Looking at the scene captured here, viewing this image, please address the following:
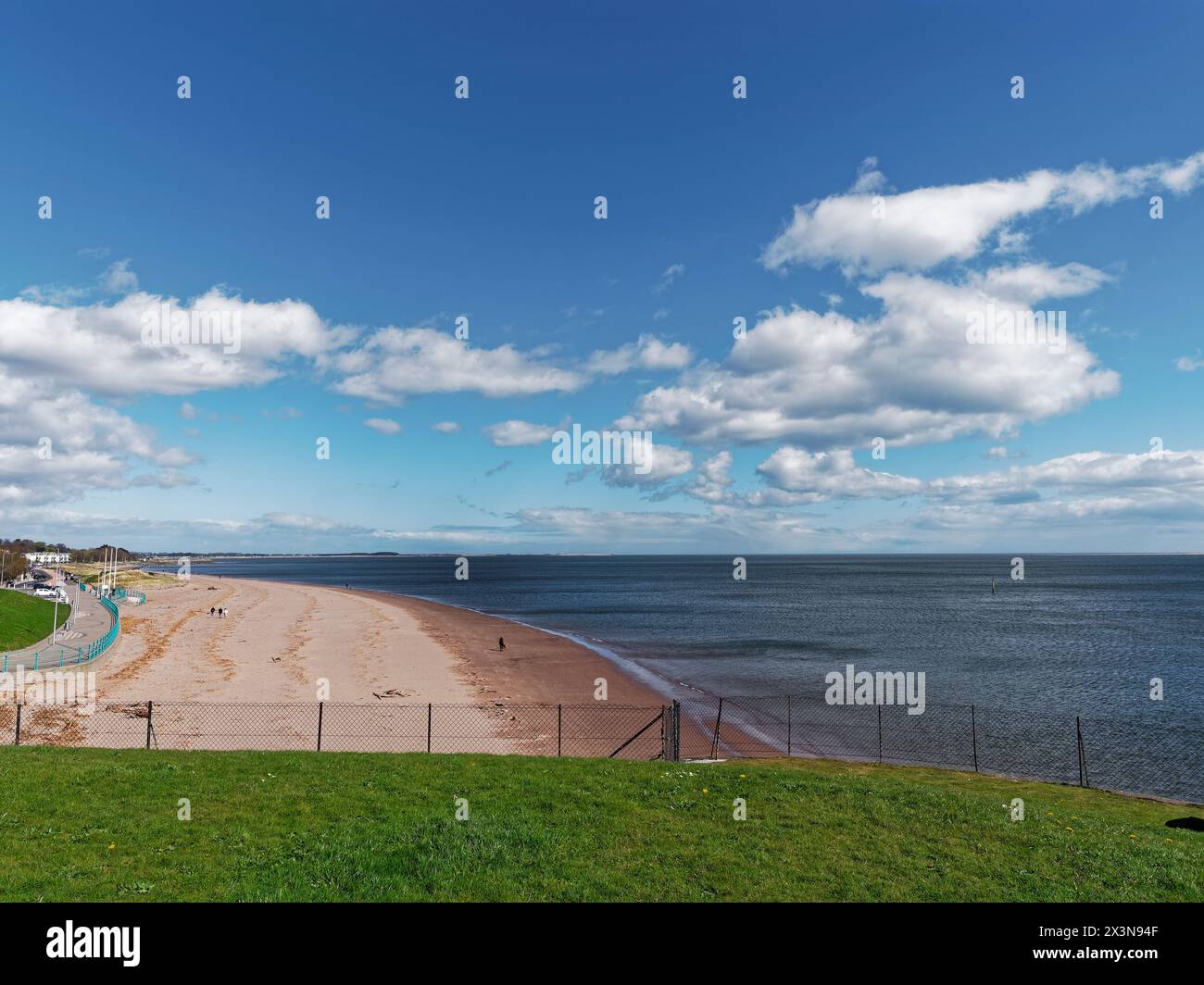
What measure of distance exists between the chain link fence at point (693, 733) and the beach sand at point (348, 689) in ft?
0.53

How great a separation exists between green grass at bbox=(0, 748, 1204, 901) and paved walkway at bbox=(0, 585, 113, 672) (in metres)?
28.8

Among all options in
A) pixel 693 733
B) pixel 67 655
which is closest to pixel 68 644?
pixel 67 655

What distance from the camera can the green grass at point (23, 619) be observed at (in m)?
45.2

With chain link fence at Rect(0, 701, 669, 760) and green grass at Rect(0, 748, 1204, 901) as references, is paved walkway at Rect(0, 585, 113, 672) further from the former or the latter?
green grass at Rect(0, 748, 1204, 901)

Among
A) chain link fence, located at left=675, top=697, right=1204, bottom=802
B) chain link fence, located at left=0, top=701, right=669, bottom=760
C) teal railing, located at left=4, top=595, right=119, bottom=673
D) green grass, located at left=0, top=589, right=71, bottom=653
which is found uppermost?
green grass, located at left=0, top=589, right=71, bottom=653

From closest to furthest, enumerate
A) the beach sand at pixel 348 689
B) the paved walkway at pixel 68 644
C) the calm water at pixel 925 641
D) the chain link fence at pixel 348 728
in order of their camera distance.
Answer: the chain link fence at pixel 348 728 → the beach sand at pixel 348 689 → the paved walkway at pixel 68 644 → the calm water at pixel 925 641

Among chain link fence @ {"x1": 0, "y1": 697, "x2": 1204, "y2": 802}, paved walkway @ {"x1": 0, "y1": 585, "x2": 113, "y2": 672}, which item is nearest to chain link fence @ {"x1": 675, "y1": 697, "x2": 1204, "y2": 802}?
chain link fence @ {"x1": 0, "y1": 697, "x2": 1204, "y2": 802}

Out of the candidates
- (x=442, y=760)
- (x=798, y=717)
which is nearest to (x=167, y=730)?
(x=442, y=760)

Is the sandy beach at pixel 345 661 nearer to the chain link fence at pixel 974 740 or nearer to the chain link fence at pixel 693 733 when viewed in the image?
the chain link fence at pixel 693 733

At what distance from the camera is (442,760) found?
1783 centimetres

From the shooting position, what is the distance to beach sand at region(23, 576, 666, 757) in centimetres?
2658

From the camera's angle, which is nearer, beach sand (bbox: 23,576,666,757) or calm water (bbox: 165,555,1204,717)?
beach sand (bbox: 23,576,666,757)

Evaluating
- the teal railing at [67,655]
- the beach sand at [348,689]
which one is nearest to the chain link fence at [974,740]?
the beach sand at [348,689]
